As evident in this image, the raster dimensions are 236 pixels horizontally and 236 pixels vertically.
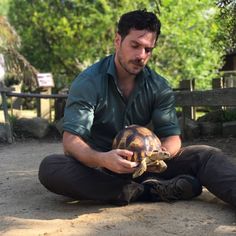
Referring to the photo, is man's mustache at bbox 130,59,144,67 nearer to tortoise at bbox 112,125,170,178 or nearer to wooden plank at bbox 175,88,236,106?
tortoise at bbox 112,125,170,178

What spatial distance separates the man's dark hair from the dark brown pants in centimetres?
80

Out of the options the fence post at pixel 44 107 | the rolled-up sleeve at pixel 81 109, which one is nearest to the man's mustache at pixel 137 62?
the rolled-up sleeve at pixel 81 109

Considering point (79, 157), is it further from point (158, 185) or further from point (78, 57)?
point (78, 57)

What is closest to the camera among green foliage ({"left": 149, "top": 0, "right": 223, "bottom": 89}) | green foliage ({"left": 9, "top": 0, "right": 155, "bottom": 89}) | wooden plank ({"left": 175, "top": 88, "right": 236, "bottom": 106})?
wooden plank ({"left": 175, "top": 88, "right": 236, "bottom": 106})

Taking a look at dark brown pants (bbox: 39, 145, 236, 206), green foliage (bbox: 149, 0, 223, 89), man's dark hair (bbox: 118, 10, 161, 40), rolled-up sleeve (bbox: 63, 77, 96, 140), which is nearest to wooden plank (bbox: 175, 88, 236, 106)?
dark brown pants (bbox: 39, 145, 236, 206)

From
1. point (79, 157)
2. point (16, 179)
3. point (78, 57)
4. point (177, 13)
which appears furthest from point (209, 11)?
point (79, 157)

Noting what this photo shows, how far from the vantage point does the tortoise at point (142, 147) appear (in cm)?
256

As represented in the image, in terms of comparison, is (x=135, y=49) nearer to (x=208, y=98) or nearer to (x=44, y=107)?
(x=208, y=98)

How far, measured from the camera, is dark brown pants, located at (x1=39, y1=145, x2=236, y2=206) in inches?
109

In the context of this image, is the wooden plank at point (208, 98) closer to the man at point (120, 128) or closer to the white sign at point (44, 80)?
the man at point (120, 128)

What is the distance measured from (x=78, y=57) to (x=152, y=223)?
10697mm

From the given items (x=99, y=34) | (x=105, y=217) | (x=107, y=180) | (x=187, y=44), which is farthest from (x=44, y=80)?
(x=105, y=217)

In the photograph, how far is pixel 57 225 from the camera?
8.32ft

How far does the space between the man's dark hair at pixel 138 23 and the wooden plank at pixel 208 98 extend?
2.50 m
